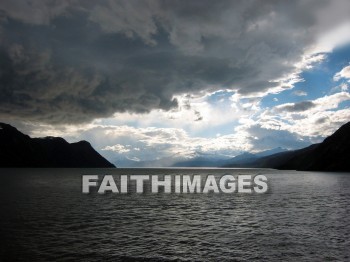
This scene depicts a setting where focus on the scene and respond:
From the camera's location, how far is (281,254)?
106ft

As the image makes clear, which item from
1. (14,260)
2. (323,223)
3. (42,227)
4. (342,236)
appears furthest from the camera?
(323,223)

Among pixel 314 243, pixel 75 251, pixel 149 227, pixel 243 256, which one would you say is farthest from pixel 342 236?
pixel 75 251

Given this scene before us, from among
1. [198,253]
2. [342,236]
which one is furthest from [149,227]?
[342,236]

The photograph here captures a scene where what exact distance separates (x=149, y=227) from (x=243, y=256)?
723 inches

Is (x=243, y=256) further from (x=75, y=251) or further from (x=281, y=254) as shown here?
(x=75, y=251)

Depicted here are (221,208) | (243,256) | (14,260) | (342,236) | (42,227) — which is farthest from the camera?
(221,208)

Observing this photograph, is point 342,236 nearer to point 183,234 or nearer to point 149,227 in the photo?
point 183,234

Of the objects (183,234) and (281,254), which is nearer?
(281,254)

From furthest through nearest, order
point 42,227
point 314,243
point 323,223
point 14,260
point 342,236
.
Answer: point 323,223, point 42,227, point 342,236, point 314,243, point 14,260

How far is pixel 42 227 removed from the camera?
45031 millimetres

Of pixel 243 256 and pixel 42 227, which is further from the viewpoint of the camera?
pixel 42 227

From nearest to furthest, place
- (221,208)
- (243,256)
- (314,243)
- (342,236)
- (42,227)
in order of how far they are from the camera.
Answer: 1. (243,256)
2. (314,243)
3. (342,236)
4. (42,227)
5. (221,208)

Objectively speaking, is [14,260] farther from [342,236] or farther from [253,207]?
[253,207]

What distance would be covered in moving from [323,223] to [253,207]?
69.5 feet
